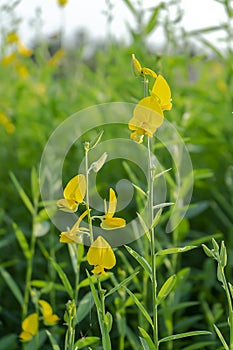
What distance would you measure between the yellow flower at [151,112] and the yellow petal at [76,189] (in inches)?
3.3

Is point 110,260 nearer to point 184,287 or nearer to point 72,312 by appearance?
point 72,312

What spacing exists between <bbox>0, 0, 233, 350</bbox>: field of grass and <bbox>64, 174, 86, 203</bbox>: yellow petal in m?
0.31

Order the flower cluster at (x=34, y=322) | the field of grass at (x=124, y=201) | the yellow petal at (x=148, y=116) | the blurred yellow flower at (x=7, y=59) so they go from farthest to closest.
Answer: the blurred yellow flower at (x=7, y=59)
the field of grass at (x=124, y=201)
the flower cluster at (x=34, y=322)
the yellow petal at (x=148, y=116)

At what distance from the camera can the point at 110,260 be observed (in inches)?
31.8

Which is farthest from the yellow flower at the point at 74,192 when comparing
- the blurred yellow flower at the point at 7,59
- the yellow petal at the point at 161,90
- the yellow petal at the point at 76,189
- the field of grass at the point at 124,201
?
the blurred yellow flower at the point at 7,59

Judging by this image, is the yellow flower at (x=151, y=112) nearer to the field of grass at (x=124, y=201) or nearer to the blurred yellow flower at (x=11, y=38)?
the field of grass at (x=124, y=201)

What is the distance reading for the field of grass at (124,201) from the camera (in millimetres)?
1363

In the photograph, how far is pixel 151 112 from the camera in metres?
0.79

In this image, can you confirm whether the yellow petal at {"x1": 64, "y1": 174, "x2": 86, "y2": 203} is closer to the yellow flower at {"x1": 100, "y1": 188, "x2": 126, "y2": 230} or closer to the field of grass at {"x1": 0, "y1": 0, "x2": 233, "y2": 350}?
the yellow flower at {"x1": 100, "y1": 188, "x2": 126, "y2": 230}

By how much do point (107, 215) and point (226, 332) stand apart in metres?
0.86

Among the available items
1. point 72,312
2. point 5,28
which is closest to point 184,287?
point 72,312

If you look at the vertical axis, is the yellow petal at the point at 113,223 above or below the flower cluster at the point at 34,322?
above

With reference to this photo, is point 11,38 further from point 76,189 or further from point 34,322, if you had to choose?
point 76,189

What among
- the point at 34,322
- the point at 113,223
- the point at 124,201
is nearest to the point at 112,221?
the point at 113,223
